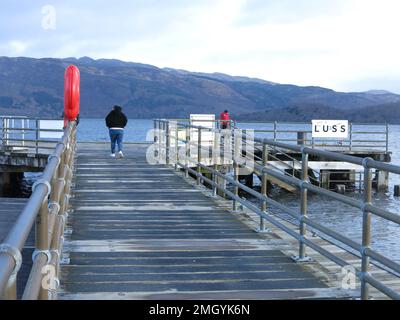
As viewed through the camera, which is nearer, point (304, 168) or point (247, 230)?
point (304, 168)

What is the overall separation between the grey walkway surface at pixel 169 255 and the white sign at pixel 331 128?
20.1 metres

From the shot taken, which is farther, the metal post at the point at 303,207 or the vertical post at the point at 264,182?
the vertical post at the point at 264,182

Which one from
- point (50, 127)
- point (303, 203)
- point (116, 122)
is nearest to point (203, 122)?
point (50, 127)

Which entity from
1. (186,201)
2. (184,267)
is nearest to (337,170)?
(186,201)

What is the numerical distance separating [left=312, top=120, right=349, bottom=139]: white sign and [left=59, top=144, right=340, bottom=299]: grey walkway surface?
66.1 feet

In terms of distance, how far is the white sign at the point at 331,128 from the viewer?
31047 mm

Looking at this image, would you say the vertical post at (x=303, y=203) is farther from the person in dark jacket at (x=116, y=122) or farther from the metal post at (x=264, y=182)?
the person in dark jacket at (x=116, y=122)

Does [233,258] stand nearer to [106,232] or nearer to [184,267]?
[184,267]

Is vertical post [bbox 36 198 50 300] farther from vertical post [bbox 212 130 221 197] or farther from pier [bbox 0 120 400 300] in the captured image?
vertical post [bbox 212 130 221 197]

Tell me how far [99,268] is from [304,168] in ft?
7.49

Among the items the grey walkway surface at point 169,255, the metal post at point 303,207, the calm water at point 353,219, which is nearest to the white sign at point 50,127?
the calm water at point 353,219

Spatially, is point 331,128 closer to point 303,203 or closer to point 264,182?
point 264,182
